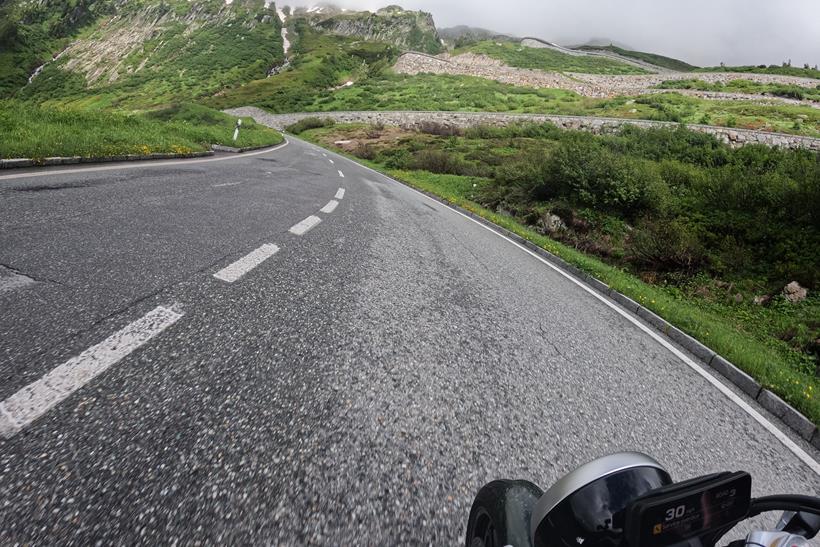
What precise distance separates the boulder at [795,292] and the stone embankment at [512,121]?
14.0 m

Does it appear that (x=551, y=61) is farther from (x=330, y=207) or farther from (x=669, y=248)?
(x=330, y=207)

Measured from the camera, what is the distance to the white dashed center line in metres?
7.69

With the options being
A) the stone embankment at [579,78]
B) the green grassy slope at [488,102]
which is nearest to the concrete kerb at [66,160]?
the green grassy slope at [488,102]

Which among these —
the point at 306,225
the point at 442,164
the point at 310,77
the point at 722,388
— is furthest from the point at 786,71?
the point at 306,225

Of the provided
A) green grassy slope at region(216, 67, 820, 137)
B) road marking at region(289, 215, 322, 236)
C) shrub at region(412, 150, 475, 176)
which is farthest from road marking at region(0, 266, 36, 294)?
green grassy slope at region(216, 67, 820, 137)

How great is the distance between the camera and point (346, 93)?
230 feet

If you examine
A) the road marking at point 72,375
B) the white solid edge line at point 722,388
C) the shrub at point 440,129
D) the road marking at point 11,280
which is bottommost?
the white solid edge line at point 722,388

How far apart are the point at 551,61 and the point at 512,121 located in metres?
72.6

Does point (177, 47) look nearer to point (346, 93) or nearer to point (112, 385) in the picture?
point (346, 93)

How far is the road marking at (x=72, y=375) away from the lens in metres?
1.72

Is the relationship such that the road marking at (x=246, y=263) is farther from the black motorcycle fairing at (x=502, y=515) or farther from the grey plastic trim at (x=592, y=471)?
the grey plastic trim at (x=592, y=471)

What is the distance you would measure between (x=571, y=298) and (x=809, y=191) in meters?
7.13

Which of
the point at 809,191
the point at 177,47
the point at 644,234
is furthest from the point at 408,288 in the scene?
the point at 177,47

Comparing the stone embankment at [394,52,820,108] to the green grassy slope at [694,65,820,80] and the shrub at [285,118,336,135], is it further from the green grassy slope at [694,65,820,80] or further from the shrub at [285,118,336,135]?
the shrub at [285,118,336,135]
